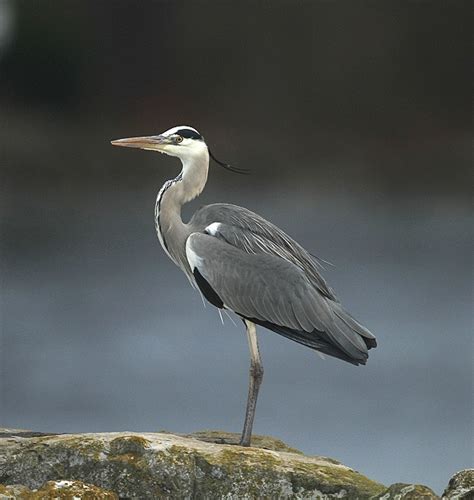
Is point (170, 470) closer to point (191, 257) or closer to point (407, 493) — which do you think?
point (407, 493)

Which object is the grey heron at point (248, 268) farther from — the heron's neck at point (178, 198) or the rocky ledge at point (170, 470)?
the rocky ledge at point (170, 470)

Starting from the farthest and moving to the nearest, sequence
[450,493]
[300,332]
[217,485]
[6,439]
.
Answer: [300,332] < [6,439] < [217,485] < [450,493]

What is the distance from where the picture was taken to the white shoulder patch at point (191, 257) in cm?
619

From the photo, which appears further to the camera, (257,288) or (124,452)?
(257,288)

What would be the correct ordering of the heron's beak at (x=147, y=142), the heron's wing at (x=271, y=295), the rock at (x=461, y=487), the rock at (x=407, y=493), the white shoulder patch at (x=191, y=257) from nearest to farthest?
the rock at (x=407, y=493) → the rock at (x=461, y=487) → the heron's wing at (x=271, y=295) → the white shoulder patch at (x=191, y=257) → the heron's beak at (x=147, y=142)

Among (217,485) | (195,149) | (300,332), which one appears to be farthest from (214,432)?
(195,149)

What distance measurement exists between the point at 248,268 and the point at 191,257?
345 millimetres

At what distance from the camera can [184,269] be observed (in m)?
6.55

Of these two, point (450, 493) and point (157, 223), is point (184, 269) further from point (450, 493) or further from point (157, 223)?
point (450, 493)

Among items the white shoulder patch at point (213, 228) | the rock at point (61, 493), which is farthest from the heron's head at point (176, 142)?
the rock at point (61, 493)

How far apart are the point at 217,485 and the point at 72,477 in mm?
697

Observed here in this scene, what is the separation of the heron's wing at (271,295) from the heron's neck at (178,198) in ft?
0.74

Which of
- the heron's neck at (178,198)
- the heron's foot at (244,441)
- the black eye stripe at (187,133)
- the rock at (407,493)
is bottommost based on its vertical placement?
the rock at (407,493)

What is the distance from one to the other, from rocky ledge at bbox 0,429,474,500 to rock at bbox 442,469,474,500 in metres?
0.43
